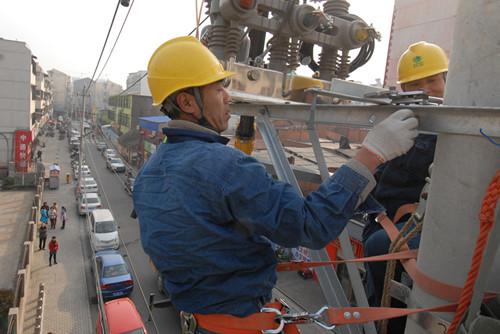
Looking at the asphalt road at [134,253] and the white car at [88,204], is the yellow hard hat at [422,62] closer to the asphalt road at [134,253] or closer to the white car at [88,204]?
the asphalt road at [134,253]

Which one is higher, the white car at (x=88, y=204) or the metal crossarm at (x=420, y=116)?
the metal crossarm at (x=420, y=116)

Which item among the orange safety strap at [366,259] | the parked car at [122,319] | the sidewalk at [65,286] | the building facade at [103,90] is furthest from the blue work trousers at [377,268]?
the building facade at [103,90]

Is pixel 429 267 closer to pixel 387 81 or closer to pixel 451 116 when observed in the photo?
pixel 451 116

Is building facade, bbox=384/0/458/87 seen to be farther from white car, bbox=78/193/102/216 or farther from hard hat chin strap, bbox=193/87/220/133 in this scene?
white car, bbox=78/193/102/216

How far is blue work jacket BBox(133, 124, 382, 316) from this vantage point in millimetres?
1634

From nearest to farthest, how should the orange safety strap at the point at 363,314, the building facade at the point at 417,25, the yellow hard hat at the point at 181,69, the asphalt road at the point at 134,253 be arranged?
the orange safety strap at the point at 363,314, the yellow hard hat at the point at 181,69, the asphalt road at the point at 134,253, the building facade at the point at 417,25

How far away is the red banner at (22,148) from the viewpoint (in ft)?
91.4

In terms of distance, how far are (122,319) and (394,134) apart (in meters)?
9.69

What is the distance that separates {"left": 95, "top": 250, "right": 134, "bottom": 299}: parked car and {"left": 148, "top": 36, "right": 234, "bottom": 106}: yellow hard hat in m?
11.8

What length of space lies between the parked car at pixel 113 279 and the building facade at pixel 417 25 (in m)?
10.7

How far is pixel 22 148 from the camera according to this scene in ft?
91.7

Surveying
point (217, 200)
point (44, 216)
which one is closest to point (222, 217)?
point (217, 200)

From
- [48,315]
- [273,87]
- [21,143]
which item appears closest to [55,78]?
[21,143]

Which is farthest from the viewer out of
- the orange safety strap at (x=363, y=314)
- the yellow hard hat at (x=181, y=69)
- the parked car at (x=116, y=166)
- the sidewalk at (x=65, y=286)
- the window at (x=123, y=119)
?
the window at (x=123, y=119)
